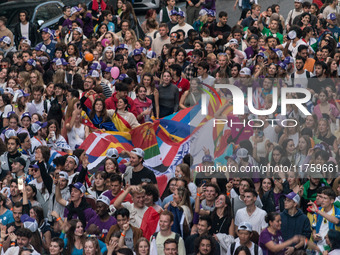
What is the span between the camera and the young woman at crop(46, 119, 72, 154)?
1884cm

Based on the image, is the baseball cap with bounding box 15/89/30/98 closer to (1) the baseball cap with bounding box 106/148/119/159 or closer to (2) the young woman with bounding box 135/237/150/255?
(1) the baseball cap with bounding box 106/148/119/159

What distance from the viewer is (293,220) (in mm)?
14930

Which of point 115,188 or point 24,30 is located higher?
point 115,188

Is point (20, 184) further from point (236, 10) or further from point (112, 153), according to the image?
point (236, 10)

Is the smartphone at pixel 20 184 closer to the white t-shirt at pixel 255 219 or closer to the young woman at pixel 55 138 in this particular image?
the young woman at pixel 55 138

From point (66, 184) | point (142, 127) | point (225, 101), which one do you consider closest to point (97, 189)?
point (66, 184)

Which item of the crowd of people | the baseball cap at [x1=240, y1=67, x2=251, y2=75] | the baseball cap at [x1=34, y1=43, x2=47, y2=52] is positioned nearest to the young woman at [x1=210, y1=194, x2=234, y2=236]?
the crowd of people

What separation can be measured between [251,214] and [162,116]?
5243 millimetres

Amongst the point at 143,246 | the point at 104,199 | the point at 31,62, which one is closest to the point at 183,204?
the point at 104,199

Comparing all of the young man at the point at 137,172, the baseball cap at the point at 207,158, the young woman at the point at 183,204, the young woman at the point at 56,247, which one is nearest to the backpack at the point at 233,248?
the young woman at the point at 183,204

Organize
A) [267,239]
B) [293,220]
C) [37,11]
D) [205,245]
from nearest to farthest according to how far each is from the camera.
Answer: [205,245] < [267,239] < [293,220] < [37,11]

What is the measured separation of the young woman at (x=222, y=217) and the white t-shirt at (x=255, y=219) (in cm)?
11

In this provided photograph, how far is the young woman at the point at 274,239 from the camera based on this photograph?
14562 mm

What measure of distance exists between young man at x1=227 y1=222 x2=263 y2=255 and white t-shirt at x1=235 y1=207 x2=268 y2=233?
66 cm
